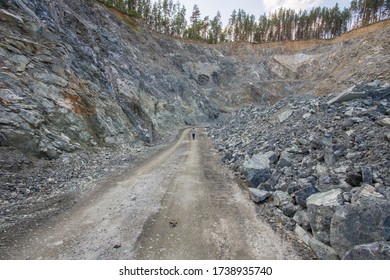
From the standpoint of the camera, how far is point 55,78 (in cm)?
1539

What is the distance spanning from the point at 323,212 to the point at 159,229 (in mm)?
4548

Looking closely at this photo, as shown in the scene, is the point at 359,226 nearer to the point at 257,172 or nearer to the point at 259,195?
the point at 259,195

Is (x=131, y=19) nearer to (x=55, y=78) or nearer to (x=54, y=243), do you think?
(x=55, y=78)

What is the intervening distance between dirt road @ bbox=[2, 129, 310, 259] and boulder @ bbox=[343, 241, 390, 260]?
126cm

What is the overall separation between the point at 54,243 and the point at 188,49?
66.5 meters

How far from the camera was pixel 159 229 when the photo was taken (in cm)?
637

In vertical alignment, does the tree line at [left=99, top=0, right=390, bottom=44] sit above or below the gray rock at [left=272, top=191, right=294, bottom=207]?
above

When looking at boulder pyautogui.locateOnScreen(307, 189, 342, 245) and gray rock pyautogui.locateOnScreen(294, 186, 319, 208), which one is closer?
boulder pyautogui.locateOnScreen(307, 189, 342, 245)

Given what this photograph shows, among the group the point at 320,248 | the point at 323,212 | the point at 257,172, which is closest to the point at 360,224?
the point at 323,212

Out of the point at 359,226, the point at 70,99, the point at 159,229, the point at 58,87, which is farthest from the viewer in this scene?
the point at 70,99

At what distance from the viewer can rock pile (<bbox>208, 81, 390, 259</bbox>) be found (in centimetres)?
491

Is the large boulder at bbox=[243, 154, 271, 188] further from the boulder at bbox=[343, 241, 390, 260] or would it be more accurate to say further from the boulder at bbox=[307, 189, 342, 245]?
the boulder at bbox=[343, 241, 390, 260]

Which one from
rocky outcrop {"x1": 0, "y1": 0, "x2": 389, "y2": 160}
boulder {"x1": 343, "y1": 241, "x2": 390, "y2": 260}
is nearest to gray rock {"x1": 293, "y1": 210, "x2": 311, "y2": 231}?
boulder {"x1": 343, "y1": 241, "x2": 390, "y2": 260}
